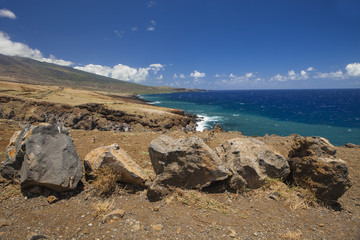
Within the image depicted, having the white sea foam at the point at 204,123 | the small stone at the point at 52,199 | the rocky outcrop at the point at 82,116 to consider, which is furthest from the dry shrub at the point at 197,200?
the white sea foam at the point at 204,123

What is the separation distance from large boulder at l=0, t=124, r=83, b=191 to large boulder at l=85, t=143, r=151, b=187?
489mm

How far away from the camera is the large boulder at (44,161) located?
16.4 ft

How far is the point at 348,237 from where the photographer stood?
15.3 feet

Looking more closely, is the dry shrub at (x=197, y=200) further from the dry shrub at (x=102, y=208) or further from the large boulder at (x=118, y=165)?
the dry shrub at (x=102, y=208)

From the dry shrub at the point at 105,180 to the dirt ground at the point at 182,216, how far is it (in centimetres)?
22

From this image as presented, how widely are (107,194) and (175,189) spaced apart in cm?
218

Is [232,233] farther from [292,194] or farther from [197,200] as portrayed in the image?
[292,194]

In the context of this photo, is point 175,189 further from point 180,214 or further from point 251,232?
point 251,232

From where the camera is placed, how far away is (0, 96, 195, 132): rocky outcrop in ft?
100

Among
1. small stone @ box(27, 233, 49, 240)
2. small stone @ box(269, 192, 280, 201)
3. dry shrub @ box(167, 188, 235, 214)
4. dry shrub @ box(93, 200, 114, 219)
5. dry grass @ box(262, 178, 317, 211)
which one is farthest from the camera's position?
small stone @ box(269, 192, 280, 201)

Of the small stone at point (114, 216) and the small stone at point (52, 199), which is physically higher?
the small stone at point (52, 199)

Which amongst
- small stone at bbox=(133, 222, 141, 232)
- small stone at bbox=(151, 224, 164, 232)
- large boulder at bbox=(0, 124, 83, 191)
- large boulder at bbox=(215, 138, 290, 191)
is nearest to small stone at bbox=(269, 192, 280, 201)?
large boulder at bbox=(215, 138, 290, 191)

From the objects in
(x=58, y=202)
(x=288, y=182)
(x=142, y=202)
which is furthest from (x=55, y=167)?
(x=288, y=182)

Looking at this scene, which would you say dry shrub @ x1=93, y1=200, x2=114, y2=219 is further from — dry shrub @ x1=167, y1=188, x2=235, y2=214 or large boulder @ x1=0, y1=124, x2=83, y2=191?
dry shrub @ x1=167, y1=188, x2=235, y2=214
